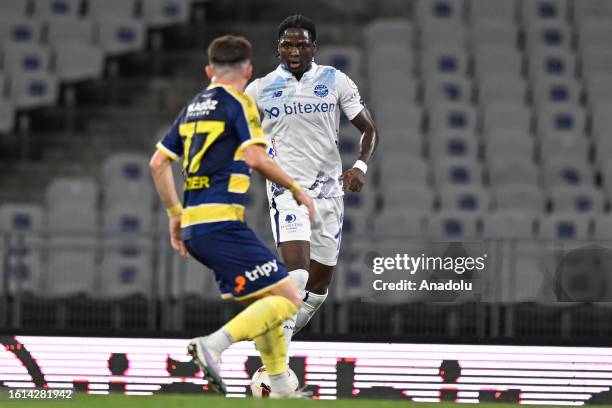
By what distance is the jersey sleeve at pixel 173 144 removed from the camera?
6684 mm

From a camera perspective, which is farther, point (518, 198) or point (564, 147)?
point (564, 147)

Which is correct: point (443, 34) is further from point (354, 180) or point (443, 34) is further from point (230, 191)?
point (230, 191)

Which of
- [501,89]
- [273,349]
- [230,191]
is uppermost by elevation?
[501,89]

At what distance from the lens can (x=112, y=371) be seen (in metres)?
9.49

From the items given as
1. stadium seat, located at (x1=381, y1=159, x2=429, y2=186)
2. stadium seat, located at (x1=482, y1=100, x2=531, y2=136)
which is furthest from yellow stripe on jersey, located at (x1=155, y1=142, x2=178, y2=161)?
stadium seat, located at (x1=482, y1=100, x2=531, y2=136)

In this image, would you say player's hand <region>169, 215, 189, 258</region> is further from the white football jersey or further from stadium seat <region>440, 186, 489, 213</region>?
stadium seat <region>440, 186, 489, 213</region>

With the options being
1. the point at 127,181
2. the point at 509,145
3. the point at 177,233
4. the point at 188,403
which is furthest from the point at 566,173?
the point at 188,403

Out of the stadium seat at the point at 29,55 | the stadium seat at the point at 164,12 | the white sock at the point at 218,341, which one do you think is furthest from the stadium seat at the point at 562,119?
the white sock at the point at 218,341

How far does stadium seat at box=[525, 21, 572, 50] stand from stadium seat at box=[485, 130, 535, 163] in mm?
2320

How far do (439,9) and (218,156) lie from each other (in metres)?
12.3

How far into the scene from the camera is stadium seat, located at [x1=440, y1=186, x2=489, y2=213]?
14.8m

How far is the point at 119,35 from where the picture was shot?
18.2m

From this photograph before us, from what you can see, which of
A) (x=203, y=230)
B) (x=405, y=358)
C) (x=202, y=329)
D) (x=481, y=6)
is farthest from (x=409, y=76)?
(x=203, y=230)

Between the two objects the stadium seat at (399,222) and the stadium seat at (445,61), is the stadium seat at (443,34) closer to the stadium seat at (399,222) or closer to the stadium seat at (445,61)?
the stadium seat at (445,61)
